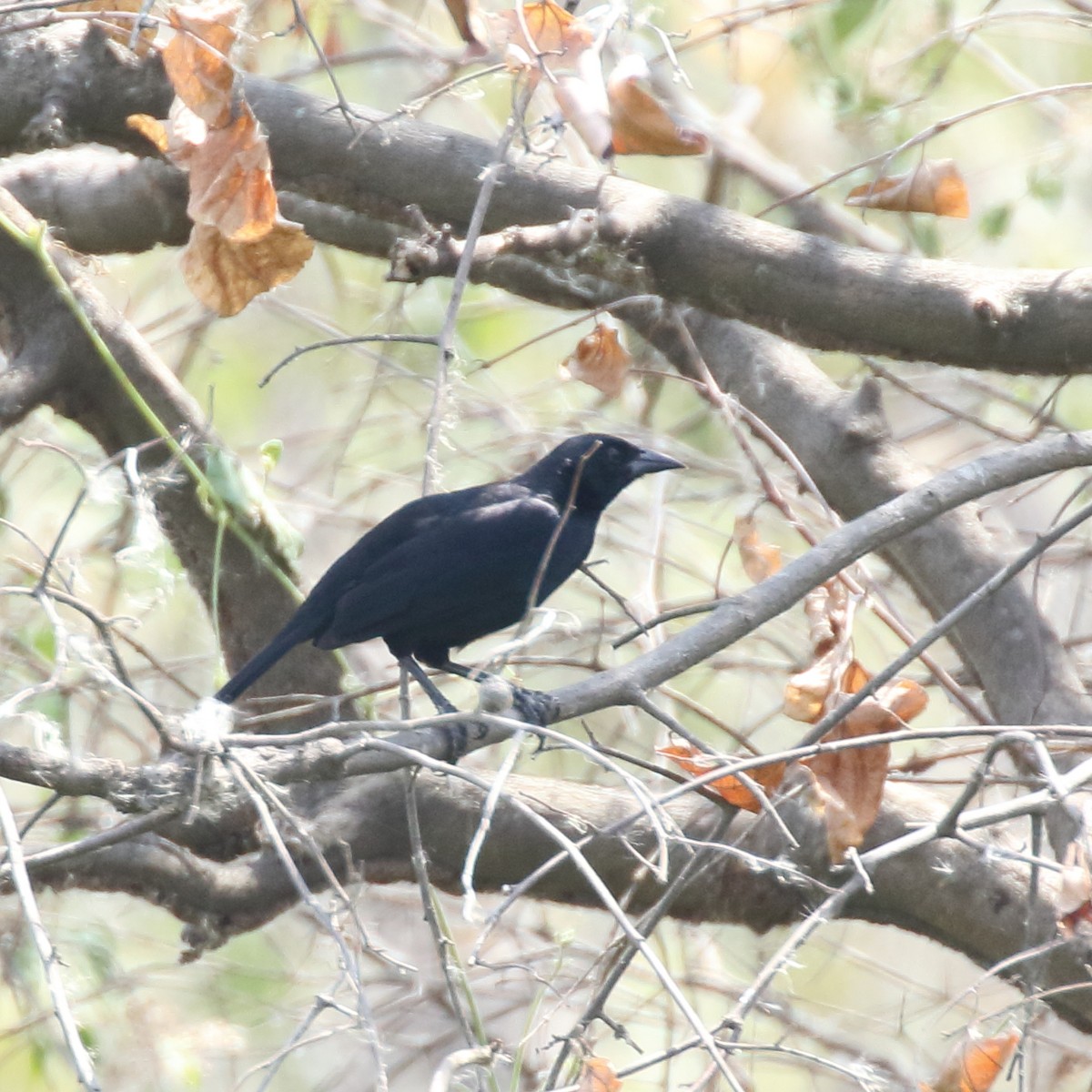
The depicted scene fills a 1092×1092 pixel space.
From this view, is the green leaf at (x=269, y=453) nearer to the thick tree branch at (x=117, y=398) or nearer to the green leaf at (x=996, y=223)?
the thick tree branch at (x=117, y=398)

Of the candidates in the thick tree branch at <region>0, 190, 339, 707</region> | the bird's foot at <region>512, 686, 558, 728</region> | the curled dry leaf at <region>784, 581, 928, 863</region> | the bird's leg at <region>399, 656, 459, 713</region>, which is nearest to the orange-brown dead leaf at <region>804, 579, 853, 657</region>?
the curled dry leaf at <region>784, 581, 928, 863</region>

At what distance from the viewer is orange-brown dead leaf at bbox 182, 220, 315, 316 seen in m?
2.87

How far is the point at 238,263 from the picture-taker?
2.91 metres

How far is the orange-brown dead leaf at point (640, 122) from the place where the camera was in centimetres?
289

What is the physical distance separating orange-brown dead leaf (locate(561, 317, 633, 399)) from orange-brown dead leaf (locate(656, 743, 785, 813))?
112cm

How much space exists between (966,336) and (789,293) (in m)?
0.44

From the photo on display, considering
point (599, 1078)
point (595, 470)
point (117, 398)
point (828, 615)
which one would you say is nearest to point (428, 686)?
point (595, 470)

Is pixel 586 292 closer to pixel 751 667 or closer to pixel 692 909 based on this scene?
pixel 751 667

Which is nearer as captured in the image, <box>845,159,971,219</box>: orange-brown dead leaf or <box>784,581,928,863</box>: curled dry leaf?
<box>784,581,928,863</box>: curled dry leaf

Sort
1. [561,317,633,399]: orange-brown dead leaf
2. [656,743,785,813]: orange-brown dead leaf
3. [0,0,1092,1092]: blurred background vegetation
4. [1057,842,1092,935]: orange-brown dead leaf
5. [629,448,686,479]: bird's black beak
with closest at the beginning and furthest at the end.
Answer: [1057,842,1092,935]: orange-brown dead leaf < [656,743,785,813]: orange-brown dead leaf < [561,317,633,399]: orange-brown dead leaf < [0,0,1092,1092]: blurred background vegetation < [629,448,686,479]: bird's black beak

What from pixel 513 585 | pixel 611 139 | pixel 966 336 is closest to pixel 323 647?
pixel 513 585

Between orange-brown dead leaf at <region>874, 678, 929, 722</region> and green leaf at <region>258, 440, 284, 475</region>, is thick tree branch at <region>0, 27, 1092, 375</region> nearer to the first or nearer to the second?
green leaf at <region>258, 440, 284, 475</region>

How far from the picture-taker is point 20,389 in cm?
355

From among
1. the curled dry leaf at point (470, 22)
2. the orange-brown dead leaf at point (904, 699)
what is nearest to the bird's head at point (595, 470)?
the curled dry leaf at point (470, 22)
